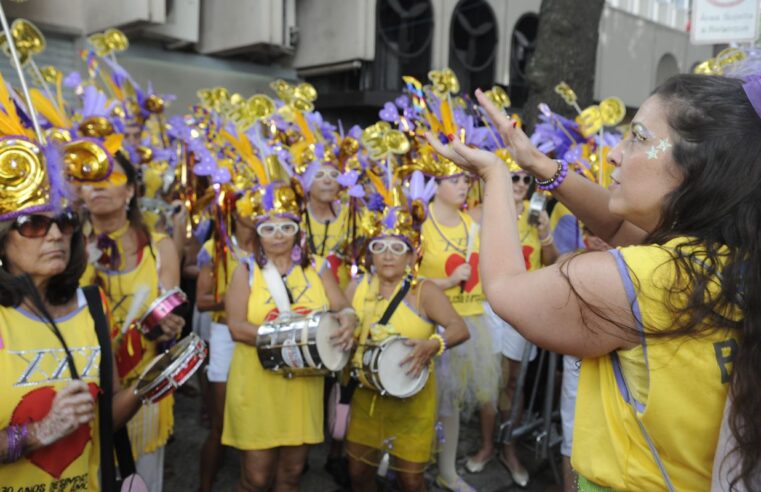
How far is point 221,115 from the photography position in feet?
19.3

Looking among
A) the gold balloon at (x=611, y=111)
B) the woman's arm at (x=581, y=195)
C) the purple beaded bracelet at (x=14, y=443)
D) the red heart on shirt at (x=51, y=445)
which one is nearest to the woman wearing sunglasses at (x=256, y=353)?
the red heart on shirt at (x=51, y=445)

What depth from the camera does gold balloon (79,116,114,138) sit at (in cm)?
360

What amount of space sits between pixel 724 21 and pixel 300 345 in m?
4.05

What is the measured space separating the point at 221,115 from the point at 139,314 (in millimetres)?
3121

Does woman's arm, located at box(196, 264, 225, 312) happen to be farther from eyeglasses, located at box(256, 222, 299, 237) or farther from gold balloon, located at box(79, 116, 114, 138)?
gold balloon, located at box(79, 116, 114, 138)

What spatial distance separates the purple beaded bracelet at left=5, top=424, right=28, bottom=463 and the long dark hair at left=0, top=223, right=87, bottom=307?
450 millimetres

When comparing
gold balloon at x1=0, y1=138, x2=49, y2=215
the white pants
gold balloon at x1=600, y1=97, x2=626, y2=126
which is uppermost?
gold balloon at x1=600, y1=97, x2=626, y2=126

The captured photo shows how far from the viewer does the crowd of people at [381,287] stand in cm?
129

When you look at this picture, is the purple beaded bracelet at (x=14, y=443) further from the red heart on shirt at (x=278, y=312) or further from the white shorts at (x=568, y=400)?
the white shorts at (x=568, y=400)

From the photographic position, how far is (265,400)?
3.42 m

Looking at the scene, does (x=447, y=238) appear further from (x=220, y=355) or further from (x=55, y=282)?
(x=55, y=282)

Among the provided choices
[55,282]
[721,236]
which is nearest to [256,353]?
[55,282]

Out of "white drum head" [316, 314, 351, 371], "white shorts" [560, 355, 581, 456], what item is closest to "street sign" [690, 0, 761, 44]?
"white shorts" [560, 355, 581, 456]

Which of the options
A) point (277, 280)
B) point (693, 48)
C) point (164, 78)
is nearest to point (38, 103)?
point (277, 280)
